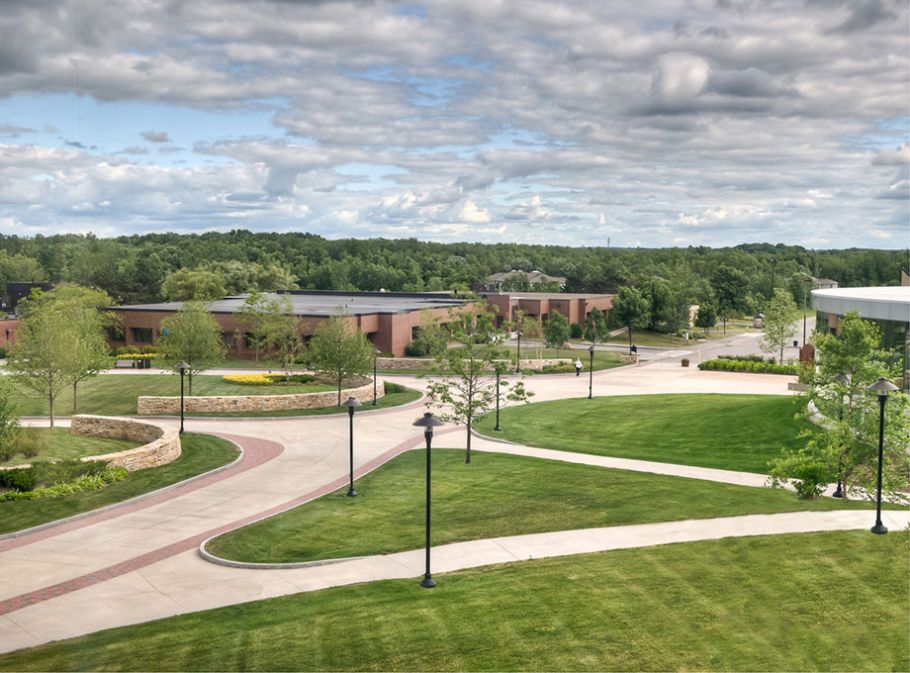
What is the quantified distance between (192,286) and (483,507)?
6748cm

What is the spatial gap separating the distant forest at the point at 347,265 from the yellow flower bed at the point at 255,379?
78.8 ft

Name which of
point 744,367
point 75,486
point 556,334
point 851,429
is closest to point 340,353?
point 75,486

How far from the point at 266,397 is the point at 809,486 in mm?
28757

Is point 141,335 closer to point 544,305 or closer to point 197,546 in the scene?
point 544,305

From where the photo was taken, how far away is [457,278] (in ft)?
435

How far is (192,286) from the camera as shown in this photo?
275 ft

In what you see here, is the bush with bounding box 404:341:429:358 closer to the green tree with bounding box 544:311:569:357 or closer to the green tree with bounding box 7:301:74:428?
the green tree with bounding box 544:311:569:357

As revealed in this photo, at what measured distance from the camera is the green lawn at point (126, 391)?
4216 cm

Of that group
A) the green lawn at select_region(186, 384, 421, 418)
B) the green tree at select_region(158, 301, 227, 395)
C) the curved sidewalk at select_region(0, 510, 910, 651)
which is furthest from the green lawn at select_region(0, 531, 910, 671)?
the green tree at select_region(158, 301, 227, 395)

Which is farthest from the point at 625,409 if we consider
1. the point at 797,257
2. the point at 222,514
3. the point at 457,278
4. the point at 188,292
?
the point at 797,257

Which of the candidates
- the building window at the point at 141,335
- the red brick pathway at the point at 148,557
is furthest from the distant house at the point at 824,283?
the red brick pathway at the point at 148,557

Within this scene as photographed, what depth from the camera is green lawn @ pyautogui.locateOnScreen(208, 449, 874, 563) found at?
→ 20.1 metres

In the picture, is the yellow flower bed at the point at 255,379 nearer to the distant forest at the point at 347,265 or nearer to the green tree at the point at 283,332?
the green tree at the point at 283,332

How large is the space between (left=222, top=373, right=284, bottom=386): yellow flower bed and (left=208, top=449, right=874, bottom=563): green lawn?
2054 cm
